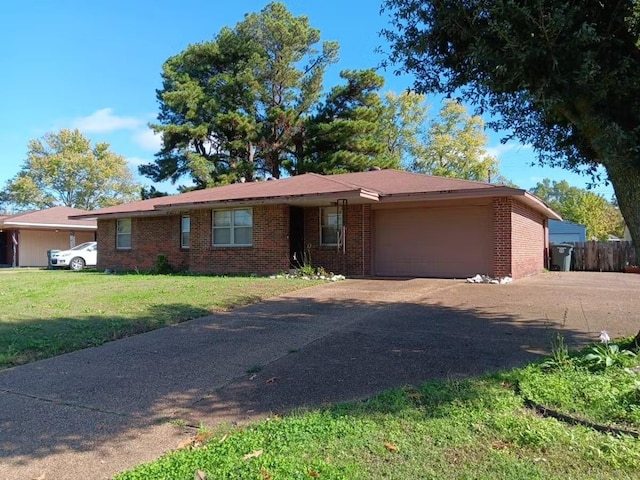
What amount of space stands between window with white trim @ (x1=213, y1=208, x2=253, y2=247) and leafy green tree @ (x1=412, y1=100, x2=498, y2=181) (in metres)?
27.1

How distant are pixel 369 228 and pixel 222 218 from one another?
208 inches

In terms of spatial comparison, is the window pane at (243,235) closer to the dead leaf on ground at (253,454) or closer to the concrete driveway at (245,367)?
the concrete driveway at (245,367)

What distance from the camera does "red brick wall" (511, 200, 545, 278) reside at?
15094mm

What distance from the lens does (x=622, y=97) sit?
18.5 ft

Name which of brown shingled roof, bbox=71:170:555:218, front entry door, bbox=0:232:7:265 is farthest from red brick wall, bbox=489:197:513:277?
front entry door, bbox=0:232:7:265

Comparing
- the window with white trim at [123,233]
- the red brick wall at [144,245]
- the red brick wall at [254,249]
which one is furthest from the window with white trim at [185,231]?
the window with white trim at [123,233]

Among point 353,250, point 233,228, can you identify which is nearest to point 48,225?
point 233,228

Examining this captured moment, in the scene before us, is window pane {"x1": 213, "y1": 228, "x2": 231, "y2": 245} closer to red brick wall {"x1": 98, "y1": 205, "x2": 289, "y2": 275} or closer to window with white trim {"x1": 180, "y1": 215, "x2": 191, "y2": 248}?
red brick wall {"x1": 98, "y1": 205, "x2": 289, "y2": 275}

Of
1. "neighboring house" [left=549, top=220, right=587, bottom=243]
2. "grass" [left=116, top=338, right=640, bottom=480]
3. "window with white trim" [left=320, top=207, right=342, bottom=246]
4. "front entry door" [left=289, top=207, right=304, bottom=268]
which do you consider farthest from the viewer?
"neighboring house" [left=549, top=220, right=587, bottom=243]

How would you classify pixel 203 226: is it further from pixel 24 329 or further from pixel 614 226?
pixel 614 226

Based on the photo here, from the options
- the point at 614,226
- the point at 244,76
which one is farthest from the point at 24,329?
the point at 614,226

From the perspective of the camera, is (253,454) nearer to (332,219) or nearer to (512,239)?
(512,239)

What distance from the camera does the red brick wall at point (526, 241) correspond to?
15.1 meters

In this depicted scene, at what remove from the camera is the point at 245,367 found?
229 inches
